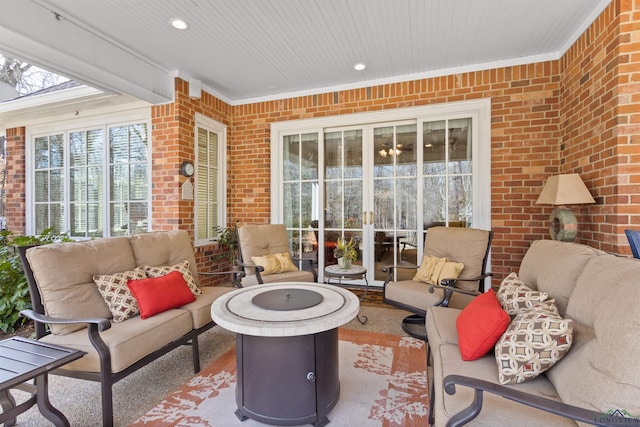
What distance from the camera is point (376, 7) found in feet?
8.41

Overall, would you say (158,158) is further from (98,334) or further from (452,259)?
(452,259)

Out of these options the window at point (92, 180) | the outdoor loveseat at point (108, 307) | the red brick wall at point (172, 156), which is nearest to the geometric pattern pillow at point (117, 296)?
the outdoor loveseat at point (108, 307)

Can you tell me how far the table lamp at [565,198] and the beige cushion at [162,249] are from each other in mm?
3213

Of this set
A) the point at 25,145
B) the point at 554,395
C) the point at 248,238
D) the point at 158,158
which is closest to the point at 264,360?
the point at 554,395

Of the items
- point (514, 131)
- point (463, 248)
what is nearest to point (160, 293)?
point (463, 248)

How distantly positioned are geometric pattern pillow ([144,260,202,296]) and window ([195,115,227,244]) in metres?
1.66

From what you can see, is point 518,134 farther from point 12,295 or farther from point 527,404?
point 12,295

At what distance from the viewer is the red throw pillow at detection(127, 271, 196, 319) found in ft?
6.66

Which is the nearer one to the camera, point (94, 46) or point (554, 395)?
point (554, 395)

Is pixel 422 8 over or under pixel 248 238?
over

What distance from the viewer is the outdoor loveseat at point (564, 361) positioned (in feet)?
3.10

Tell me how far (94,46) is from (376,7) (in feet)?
8.64

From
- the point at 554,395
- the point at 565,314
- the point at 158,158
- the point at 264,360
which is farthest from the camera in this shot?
the point at 158,158

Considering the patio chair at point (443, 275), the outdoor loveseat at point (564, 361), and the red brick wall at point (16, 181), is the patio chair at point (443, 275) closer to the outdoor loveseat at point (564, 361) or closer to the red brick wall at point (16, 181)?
the outdoor loveseat at point (564, 361)
